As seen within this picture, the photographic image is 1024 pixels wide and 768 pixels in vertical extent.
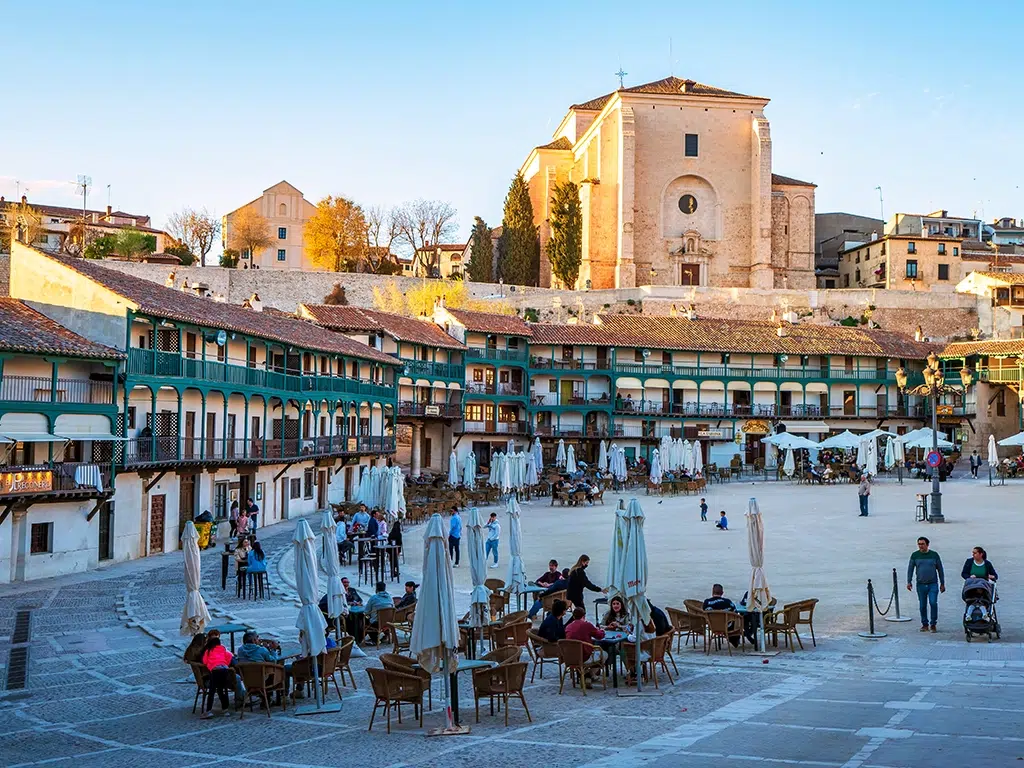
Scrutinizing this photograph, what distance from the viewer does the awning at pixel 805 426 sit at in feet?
208

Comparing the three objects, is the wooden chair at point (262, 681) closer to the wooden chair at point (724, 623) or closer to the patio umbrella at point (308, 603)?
the patio umbrella at point (308, 603)

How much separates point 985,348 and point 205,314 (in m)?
47.9

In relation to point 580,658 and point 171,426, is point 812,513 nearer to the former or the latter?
point 171,426

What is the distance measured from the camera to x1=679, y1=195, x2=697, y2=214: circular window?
8438 cm

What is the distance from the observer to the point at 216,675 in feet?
39.7

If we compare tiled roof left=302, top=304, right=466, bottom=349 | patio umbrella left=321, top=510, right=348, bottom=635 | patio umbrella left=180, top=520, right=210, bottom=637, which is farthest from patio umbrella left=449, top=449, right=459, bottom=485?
patio umbrella left=180, top=520, right=210, bottom=637

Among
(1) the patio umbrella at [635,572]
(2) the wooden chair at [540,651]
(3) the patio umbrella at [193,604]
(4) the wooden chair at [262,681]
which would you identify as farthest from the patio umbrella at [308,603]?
(1) the patio umbrella at [635,572]

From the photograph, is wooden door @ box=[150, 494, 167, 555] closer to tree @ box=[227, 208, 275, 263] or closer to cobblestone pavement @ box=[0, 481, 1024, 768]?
cobblestone pavement @ box=[0, 481, 1024, 768]

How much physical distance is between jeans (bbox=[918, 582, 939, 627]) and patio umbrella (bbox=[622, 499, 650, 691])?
198 inches

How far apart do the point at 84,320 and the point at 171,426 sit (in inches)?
162

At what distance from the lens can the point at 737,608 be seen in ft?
52.6

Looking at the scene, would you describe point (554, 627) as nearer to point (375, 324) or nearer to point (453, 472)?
point (453, 472)

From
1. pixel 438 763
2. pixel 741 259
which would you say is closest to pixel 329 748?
pixel 438 763

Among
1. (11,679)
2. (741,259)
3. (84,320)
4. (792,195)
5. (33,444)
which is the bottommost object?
(11,679)
